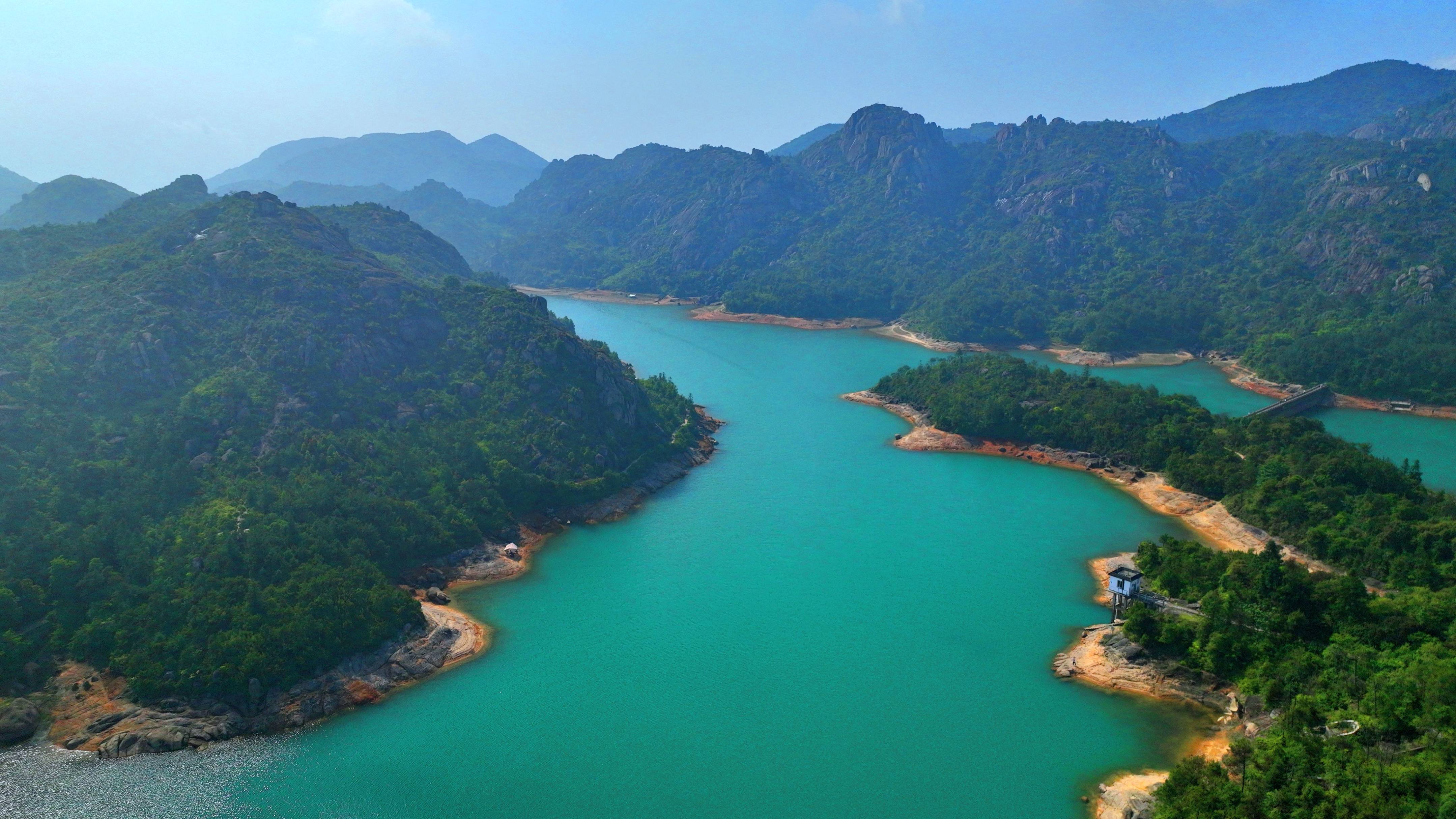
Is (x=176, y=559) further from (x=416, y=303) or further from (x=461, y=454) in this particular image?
(x=416, y=303)

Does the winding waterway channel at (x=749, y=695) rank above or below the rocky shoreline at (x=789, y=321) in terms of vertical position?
below

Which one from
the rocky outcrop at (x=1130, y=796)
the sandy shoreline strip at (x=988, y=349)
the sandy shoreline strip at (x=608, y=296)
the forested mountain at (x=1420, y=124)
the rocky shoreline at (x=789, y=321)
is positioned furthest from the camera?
the sandy shoreline strip at (x=608, y=296)

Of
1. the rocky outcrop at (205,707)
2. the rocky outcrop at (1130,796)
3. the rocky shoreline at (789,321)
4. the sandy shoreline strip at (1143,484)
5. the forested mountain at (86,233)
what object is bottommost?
the rocky outcrop at (1130,796)

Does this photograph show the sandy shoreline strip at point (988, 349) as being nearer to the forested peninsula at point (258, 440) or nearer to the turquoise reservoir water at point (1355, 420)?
the turquoise reservoir water at point (1355, 420)

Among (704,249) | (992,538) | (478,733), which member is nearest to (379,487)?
(478,733)

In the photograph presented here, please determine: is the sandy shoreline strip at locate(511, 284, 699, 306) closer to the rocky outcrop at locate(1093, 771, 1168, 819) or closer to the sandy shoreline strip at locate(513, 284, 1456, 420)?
the sandy shoreline strip at locate(513, 284, 1456, 420)

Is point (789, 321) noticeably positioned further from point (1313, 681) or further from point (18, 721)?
point (18, 721)

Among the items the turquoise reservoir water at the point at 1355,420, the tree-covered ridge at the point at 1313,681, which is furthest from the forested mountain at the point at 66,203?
the tree-covered ridge at the point at 1313,681
